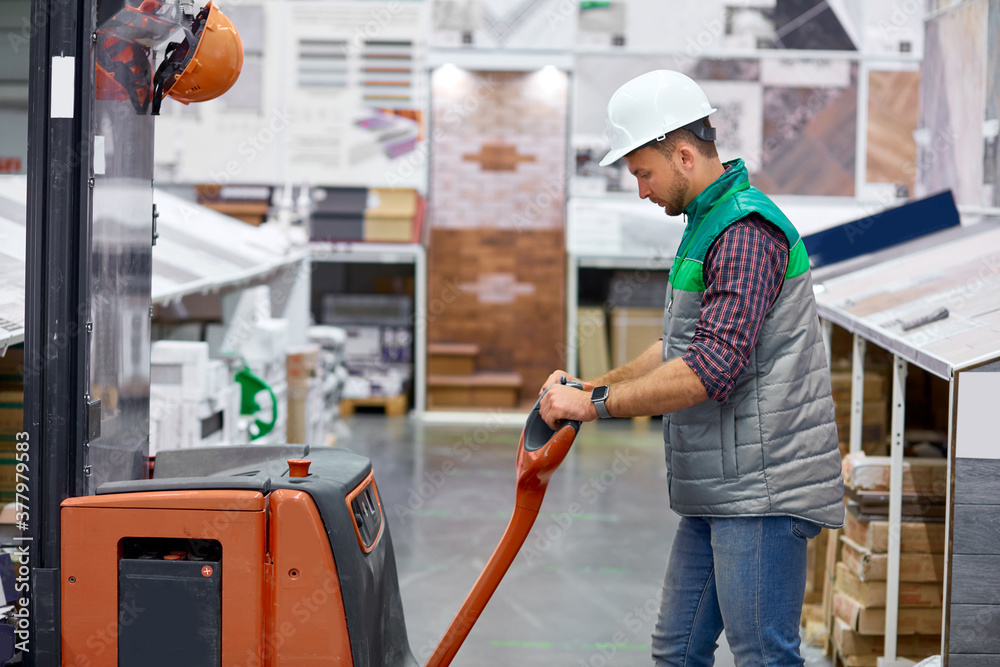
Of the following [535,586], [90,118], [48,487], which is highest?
[90,118]

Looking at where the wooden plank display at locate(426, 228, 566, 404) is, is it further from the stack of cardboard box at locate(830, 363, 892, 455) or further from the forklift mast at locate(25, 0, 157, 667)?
the forklift mast at locate(25, 0, 157, 667)

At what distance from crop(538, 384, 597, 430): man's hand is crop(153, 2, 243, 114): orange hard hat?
1.11 m

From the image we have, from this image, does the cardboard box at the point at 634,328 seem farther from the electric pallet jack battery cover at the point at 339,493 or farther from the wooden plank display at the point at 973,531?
the electric pallet jack battery cover at the point at 339,493

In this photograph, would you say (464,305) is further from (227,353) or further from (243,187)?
(227,353)

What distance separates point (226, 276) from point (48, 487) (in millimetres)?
3027

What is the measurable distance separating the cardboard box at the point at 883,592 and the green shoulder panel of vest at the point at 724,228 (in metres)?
1.84

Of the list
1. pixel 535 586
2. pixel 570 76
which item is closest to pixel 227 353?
pixel 535 586

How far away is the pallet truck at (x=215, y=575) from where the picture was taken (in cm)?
221

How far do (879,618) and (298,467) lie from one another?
244cm

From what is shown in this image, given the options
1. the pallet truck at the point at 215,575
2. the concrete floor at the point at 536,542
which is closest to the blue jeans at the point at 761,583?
the pallet truck at the point at 215,575

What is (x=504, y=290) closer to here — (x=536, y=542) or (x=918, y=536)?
(x=536, y=542)

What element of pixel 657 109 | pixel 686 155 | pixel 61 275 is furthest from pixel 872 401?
pixel 61 275

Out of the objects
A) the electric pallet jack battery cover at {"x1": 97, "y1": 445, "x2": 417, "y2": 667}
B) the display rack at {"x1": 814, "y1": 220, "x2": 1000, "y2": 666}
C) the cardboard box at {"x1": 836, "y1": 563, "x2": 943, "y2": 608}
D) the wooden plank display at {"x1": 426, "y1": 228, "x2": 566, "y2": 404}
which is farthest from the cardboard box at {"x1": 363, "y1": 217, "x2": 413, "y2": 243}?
the electric pallet jack battery cover at {"x1": 97, "y1": 445, "x2": 417, "y2": 667}

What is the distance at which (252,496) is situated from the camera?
221 cm
